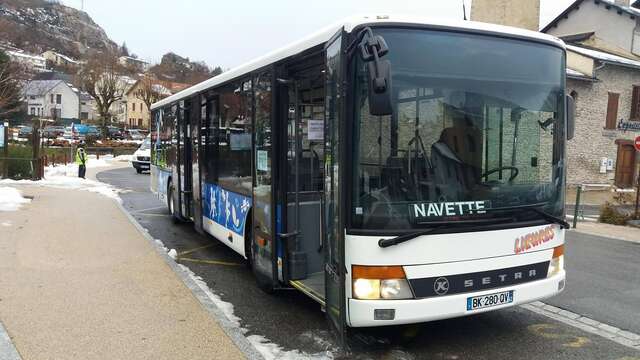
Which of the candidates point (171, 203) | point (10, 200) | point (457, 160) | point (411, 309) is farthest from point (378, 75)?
point (10, 200)

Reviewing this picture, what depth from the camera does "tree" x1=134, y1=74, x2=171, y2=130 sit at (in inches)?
2665

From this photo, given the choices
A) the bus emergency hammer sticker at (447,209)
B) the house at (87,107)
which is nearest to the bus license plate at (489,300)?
the bus emergency hammer sticker at (447,209)

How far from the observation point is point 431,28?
4.30m

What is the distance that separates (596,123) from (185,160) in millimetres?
23272

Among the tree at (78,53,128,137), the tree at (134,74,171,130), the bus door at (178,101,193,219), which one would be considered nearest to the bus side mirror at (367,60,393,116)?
the bus door at (178,101,193,219)

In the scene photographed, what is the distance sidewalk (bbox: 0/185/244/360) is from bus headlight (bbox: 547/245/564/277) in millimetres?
2770

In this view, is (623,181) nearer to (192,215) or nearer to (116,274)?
(192,215)

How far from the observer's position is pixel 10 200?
45.7 ft

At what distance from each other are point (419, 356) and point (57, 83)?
11178 cm

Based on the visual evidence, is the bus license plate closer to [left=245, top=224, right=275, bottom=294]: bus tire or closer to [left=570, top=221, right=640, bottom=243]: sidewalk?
[left=245, top=224, right=275, bottom=294]: bus tire

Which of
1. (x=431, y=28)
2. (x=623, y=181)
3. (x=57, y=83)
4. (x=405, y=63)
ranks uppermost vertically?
(x=57, y=83)

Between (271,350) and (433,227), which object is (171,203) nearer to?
(271,350)

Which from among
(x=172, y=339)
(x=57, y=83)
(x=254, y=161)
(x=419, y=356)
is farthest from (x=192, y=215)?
(x=57, y=83)

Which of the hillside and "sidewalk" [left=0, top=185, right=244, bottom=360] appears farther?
the hillside
